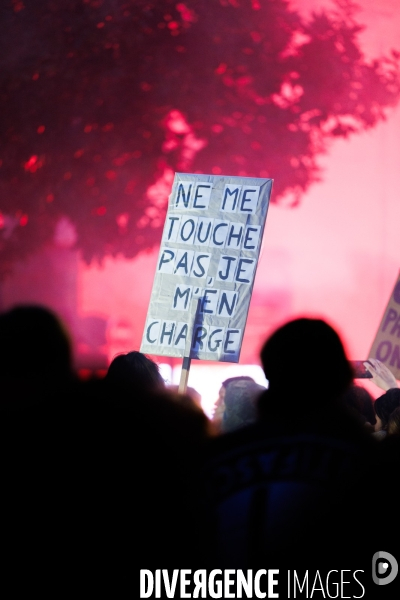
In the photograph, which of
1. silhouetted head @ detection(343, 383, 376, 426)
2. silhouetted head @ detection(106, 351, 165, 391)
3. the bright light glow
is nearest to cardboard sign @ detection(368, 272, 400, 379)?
silhouetted head @ detection(343, 383, 376, 426)

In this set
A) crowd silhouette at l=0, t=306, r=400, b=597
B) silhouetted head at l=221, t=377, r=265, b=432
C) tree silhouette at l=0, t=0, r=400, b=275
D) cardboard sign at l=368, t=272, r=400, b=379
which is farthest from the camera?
tree silhouette at l=0, t=0, r=400, b=275

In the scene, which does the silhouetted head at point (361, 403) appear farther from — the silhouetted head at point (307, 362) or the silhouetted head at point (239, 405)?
the silhouetted head at point (307, 362)

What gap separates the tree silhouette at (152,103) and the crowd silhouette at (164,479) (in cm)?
494

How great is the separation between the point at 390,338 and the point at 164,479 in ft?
8.96

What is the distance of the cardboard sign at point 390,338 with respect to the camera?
389 cm

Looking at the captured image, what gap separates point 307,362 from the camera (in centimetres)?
147

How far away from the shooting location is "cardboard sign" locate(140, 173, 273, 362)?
3.19m

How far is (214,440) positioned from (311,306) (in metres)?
4.80


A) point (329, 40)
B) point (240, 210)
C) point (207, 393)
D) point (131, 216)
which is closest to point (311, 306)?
point (207, 393)

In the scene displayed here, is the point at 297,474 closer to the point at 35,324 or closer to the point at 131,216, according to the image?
the point at 35,324

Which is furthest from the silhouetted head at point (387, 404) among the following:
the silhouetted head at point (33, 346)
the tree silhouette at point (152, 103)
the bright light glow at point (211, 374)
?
the tree silhouette at point (152, 103)

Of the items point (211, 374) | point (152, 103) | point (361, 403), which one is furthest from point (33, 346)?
point (152, 103)

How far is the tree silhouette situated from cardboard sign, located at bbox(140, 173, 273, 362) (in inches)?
118

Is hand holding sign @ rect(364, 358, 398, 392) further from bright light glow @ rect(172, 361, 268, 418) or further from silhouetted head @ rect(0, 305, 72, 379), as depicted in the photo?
bright light glow @ rect(172, 361, 268, 418)
